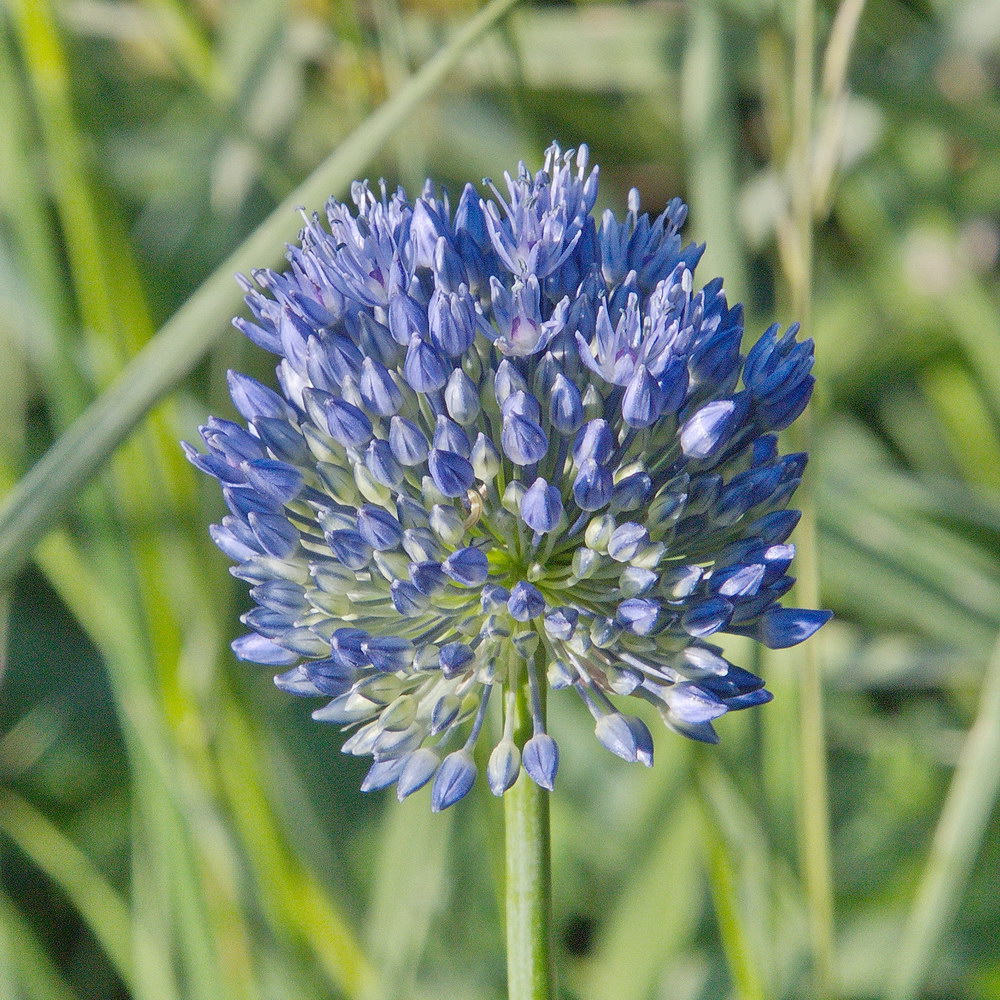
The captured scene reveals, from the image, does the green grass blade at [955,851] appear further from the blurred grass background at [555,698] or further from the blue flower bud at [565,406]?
the blue flower bud at [565,406]

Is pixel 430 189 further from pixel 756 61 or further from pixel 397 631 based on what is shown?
pixel 756 61

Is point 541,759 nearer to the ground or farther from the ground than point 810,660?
nearer to the ground

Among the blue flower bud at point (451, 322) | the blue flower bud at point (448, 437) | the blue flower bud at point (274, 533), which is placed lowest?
the blue flower bud at point (274, 533)

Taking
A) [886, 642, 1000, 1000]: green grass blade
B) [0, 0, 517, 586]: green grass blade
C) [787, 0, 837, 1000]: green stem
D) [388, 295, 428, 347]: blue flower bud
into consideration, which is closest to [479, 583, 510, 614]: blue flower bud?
[388, 295, 428, 347]: blue flower bud

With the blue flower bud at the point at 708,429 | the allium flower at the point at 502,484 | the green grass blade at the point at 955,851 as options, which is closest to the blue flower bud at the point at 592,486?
the allium flower at the point at 502,484

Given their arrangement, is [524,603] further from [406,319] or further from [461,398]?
[406,319]

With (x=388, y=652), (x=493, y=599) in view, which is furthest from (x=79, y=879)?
(x=493, y=599)
